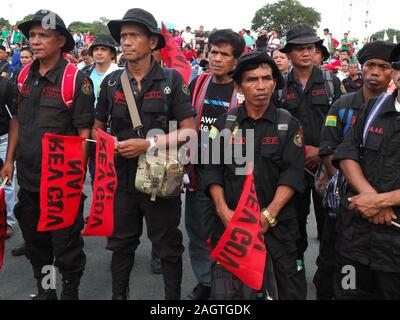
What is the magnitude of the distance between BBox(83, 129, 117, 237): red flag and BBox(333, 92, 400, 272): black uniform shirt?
4.68 feet

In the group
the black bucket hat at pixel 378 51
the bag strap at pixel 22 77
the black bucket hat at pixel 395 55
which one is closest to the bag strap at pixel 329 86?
the black bucket hat at pixel 378 51

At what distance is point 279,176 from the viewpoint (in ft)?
8.95

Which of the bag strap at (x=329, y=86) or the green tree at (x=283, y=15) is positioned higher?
the green tree at (x=283, y=15)

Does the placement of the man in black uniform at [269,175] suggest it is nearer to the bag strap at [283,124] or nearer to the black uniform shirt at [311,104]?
the bag strap at [283,124]

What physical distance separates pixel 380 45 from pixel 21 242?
13.2 feet

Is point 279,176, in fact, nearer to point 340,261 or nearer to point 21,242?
point 340,261

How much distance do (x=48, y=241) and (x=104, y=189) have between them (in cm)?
81

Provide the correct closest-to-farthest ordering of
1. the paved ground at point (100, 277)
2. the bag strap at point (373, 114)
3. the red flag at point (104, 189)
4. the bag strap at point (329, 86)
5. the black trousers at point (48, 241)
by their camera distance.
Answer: the bag strap at point (373, 114)
the red flag at point (104, 189)
the black trousers at point (48, 241)
the bag strap at point (329, 86)
the paved ground at point (100, 277)

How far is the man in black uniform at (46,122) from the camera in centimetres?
320

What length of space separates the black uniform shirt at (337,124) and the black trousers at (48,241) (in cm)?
188

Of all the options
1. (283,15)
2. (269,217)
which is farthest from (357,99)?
(283,15)

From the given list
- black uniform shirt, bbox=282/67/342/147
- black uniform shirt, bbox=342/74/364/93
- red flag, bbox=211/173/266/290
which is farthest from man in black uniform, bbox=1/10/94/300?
black uniform shirt, bbox=342/74/364/93

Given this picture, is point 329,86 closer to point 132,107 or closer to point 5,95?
point 132,107
